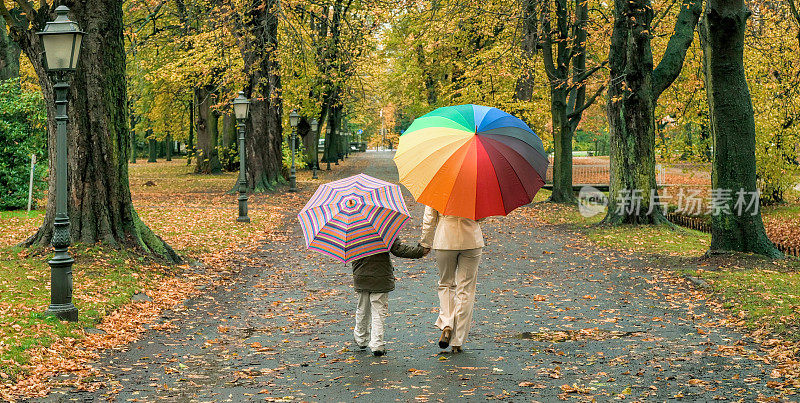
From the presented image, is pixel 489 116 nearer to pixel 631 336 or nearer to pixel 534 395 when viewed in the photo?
pixel 534 395

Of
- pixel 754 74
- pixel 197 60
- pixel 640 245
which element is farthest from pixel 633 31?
pixel 197 60

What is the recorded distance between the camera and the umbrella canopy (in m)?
6.83

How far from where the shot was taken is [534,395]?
20.4ft

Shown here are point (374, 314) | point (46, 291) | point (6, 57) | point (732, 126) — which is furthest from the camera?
point (6, 57)

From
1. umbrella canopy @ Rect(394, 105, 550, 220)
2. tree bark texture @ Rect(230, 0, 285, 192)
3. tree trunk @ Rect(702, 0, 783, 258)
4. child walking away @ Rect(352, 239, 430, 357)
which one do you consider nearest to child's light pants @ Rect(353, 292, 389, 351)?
child walking away @ Rect(352, 239, 430, 357)

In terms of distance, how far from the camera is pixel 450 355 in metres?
7.59

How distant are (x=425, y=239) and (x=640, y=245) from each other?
9979 millimetres

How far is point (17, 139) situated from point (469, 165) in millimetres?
18644

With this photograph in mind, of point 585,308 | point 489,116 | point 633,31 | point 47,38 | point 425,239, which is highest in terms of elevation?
point 633,31

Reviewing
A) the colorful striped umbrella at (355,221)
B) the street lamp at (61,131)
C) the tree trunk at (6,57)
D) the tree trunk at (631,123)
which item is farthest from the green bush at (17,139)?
the colorful striped umbrella at (355,221)

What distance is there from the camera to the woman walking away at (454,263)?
7320 millimetres

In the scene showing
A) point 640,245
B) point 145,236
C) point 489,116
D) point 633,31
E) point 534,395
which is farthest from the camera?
point 633,31

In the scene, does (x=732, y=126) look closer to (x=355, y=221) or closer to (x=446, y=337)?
(x=446, y=337)

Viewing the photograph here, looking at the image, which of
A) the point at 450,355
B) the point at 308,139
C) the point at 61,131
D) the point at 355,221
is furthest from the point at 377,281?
the point at 308,139
